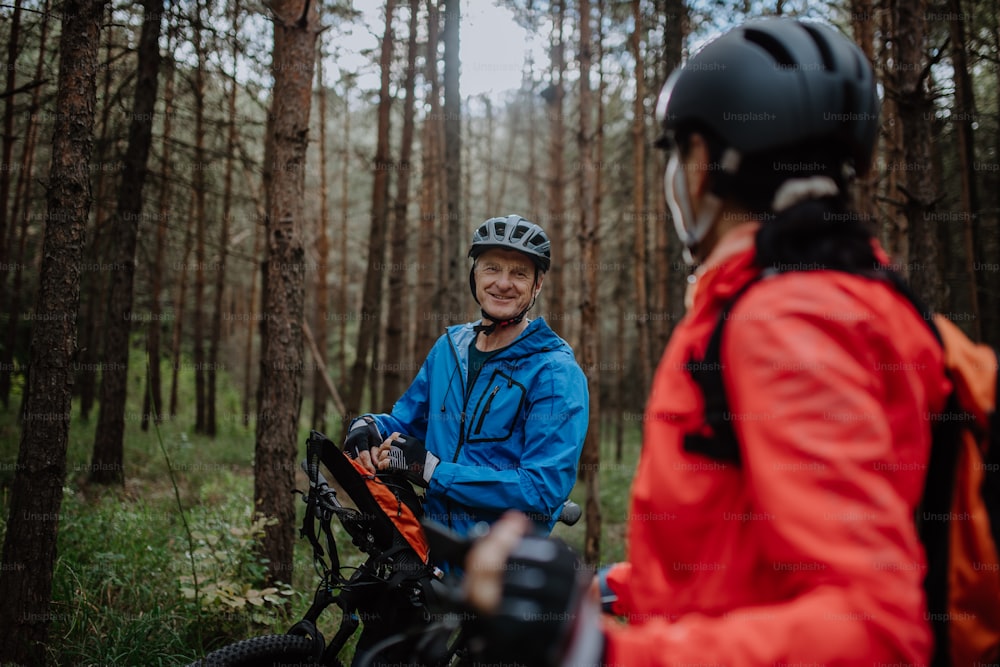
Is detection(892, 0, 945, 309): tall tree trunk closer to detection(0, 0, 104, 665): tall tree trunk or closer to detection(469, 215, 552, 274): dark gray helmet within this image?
detection(469, 215, 552, 274): dark gray helmet

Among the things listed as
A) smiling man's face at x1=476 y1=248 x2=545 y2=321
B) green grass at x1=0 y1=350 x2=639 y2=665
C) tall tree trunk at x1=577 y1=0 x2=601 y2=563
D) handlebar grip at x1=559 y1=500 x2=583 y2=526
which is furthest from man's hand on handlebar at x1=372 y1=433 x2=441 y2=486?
tall tree trunk at x1=577 y1=0 x2=601 y2=563

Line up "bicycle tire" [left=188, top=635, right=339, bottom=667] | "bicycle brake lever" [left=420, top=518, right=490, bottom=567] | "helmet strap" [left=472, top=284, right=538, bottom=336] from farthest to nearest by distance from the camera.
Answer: "helmet strap" [left=472, top=284, right=538, bottom=336] < "bicycle tire" [left=188, top=635, right=339, bottom=667] < "bicycle brake lever" [left=420, top=518, right=490, bottom=567]

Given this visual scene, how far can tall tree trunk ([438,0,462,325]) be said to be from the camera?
36.3 feet

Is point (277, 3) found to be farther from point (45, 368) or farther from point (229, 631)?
point (229, 631)

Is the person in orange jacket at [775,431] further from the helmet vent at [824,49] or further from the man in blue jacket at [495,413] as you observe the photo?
the man in blue jacket at [495,413]

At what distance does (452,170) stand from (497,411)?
8.74 metres

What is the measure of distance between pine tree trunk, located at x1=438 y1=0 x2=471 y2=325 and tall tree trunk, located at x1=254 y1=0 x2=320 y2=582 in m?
5.12

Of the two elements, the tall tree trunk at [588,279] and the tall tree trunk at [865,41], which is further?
the tall tree trunk at [588,279]

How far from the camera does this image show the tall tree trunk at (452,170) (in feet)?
36.3

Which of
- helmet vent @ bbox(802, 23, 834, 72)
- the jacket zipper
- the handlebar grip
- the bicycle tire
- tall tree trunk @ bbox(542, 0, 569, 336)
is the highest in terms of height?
tall tree trunk @ bbox(542, 0, 569, 336)

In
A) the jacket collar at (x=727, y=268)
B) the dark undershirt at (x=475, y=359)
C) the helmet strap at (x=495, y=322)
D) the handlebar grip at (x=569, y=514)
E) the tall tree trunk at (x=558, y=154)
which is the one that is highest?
the tall tree trunk at (x=558, y=154)

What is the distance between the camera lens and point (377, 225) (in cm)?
1392

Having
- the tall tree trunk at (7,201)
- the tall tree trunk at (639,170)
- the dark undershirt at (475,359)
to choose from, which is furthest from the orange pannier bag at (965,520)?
the tall tree trunk at (639,170)

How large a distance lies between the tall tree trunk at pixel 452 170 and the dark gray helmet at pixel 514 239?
23.3 ft
